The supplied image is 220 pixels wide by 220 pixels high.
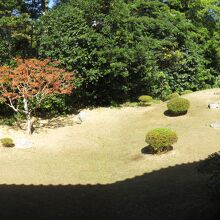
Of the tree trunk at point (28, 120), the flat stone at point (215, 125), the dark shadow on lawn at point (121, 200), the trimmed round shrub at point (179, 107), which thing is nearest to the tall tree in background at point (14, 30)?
the tree trunk at point (28, 120)

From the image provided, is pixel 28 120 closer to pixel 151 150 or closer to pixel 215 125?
pixel 151 150

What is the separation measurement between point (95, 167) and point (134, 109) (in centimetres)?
1116

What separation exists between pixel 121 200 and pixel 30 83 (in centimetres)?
1161

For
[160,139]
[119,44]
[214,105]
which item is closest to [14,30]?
[119,44]

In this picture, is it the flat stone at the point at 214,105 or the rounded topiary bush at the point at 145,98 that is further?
the rounded topiary bush at the point at 145,98

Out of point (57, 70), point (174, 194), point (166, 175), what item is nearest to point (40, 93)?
point (57, 70)

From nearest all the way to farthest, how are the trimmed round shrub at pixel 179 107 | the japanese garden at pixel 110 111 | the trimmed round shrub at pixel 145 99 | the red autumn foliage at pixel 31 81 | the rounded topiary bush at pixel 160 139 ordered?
the japanese garden at pixel 110 111
the rounded topiary bush at pixel 160 139
the red autumn foliage at pixel 31 81
the trimmed round shrub at pixel 179 107
the trimmed round shrub at pixel 145 99

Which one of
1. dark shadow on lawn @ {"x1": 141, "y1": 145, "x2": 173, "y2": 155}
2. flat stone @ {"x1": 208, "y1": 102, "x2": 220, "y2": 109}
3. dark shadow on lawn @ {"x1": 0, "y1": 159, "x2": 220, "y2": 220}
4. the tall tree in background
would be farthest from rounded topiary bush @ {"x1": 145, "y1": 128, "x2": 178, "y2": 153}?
the tall tree in background

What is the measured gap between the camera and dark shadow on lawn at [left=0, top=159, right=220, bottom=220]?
10.8 meters

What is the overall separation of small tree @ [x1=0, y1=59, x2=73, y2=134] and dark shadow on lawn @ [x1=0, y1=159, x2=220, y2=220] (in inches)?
354

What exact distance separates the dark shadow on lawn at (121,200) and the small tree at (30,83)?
9.00 meters

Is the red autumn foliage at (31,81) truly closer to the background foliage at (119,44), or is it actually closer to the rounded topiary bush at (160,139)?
the background foliage at (119,44)

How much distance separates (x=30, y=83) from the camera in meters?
22.2

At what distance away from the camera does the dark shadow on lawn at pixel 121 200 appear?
1080 centimetres
